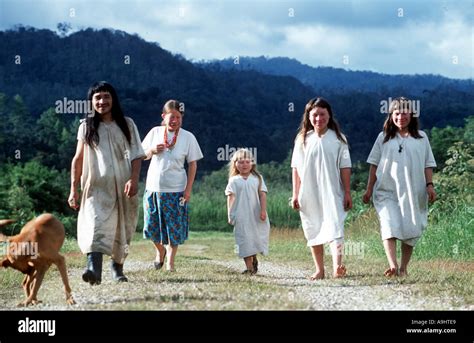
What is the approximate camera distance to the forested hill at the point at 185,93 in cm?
2585

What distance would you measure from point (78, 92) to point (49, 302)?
2052cm

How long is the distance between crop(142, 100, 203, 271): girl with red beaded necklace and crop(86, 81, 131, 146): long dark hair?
59.3 inches

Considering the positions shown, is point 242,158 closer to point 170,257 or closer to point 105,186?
point 170,257

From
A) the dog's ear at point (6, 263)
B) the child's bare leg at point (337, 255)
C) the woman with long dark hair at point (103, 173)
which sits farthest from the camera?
the child's bare leg at point (337, 255)

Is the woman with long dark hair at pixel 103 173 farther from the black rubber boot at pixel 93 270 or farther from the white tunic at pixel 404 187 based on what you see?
the white tunic at pixel 404 187

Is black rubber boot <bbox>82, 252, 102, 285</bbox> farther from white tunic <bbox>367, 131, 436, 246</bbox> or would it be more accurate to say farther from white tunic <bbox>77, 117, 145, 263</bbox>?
white tunic <bbox>367, 131, 436, 246</bbox>

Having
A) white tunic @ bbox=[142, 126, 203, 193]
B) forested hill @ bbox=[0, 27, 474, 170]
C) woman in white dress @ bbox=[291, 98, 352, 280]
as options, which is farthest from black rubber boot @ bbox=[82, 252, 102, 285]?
forested hill @ bbox=[0, 27, 474, 170]

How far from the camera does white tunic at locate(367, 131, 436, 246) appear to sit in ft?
30.3

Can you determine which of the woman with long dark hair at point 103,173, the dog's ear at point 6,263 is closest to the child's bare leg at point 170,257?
the woman with long dark hair at point 103,173

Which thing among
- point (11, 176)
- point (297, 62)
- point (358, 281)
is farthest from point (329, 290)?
point (297, 62)

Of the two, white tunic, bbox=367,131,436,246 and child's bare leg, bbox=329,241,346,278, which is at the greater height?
white tunic, bbox=367,131,436,246
